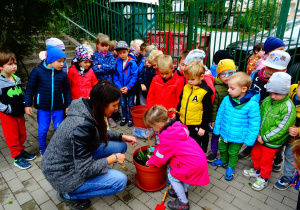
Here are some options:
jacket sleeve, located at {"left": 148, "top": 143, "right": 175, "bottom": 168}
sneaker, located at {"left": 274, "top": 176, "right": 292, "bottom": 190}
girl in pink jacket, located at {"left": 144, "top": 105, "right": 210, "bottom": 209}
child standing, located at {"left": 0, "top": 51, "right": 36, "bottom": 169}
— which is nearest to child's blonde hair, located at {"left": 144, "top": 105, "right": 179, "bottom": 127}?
girl in pink jacket, located at {"left": 144, "top": 105, "right": 210, "bottom": 209}

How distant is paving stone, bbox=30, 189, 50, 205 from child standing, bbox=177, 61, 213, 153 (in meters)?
2.08

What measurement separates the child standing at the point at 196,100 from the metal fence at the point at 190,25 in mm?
1426

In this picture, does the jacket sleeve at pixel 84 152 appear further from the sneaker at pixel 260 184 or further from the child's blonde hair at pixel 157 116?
the sneaker at pixel 260 184

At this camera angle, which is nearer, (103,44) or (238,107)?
(238,107)

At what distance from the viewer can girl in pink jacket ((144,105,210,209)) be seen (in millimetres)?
2164

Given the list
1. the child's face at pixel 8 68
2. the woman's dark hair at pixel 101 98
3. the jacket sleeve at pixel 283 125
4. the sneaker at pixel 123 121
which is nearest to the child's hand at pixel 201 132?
the jacket sleeve at pixel 283 125

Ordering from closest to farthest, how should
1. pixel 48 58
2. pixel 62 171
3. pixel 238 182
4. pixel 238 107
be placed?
pixel 62 171 → pixel 238 107 → pixel 238 182 → pixel 48 58

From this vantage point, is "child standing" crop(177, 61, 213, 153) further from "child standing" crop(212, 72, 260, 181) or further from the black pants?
"child standing" crop(212, 72, 260, 181)

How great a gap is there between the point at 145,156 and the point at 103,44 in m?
2.66

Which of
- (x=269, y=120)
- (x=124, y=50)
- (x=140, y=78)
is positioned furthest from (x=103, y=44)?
(x=269, y=120)

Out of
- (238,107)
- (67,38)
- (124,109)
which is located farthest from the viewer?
(67,38)

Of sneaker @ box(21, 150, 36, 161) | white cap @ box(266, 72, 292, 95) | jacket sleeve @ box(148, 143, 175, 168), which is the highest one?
white cap @ box(266, 72, 292, 95)

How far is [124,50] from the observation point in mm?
4207

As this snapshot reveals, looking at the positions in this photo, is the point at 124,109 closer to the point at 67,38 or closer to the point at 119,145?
the point at 119,145
